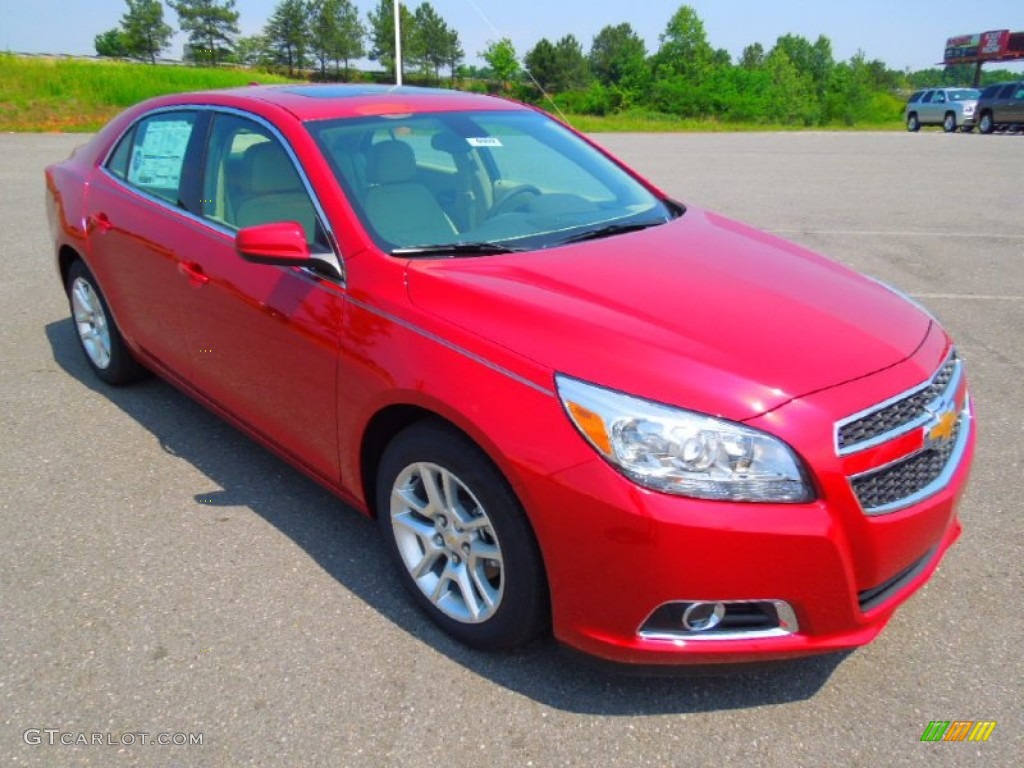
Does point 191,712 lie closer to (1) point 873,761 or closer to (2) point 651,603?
(2) point 651,603

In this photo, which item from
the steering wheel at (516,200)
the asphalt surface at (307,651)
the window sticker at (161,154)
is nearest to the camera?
the asphalt surface at (307,651)

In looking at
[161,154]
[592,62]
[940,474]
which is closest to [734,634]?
[940,474]

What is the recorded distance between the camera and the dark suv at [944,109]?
1299 inches

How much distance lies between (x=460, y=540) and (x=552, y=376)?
66cm

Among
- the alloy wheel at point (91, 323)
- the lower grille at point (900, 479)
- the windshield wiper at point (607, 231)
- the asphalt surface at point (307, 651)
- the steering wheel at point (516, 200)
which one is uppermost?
the steering wheel at point (516, 200)

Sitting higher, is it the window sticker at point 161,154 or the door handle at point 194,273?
the window sticker at point 161,154

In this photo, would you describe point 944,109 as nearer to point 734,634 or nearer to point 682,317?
point 682,317

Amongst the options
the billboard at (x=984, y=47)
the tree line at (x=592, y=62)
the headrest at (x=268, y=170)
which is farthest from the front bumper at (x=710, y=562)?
the billboard at (x=984, y=47)

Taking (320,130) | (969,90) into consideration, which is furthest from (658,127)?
(320,130)

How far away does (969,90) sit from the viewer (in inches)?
1342

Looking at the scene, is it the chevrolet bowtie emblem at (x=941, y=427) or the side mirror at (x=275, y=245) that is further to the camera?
the side mirror at (x=275, y=245)

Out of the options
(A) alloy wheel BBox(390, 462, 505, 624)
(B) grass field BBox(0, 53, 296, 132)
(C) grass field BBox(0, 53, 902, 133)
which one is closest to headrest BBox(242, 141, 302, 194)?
(A) alloy wheel BBox(390, 462, 505, 624)

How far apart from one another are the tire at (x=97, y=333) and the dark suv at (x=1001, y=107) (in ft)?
108

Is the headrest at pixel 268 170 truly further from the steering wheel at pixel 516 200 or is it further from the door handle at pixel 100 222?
the door handle at pixel 100 222
